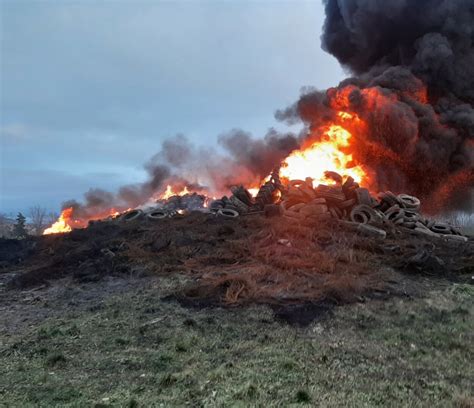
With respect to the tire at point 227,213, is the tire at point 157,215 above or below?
above

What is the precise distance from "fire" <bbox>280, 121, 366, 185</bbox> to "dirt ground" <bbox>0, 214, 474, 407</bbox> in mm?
8164

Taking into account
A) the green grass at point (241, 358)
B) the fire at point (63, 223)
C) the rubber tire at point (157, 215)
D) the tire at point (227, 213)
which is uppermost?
the fire at point (63, 223)

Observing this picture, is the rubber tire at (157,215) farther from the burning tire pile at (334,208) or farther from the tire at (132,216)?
the tire at (132,216)

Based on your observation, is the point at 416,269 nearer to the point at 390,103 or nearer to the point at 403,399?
the point at 403,399

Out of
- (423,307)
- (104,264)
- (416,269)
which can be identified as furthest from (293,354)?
(104,264)

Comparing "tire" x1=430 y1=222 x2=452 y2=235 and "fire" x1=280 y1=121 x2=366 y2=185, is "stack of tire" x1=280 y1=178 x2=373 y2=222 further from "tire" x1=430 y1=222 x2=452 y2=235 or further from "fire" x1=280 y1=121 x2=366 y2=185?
"fire" x1=280 y1=121 x2=366 y2=185

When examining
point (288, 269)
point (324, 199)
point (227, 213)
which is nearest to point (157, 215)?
point (227, 213)

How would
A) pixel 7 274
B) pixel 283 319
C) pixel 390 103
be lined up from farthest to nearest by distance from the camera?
pixel 390 103 < pixel 7 274 < pixel 283 319

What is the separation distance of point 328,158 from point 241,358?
17.4 metres

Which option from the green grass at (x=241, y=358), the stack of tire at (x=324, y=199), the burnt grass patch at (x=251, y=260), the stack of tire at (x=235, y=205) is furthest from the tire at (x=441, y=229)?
the green grass at (x=241, y=358)

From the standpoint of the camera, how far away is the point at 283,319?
8.16 m

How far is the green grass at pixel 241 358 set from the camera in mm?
5410

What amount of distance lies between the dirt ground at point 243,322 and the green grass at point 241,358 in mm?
27

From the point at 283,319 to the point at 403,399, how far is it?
10.1ft
